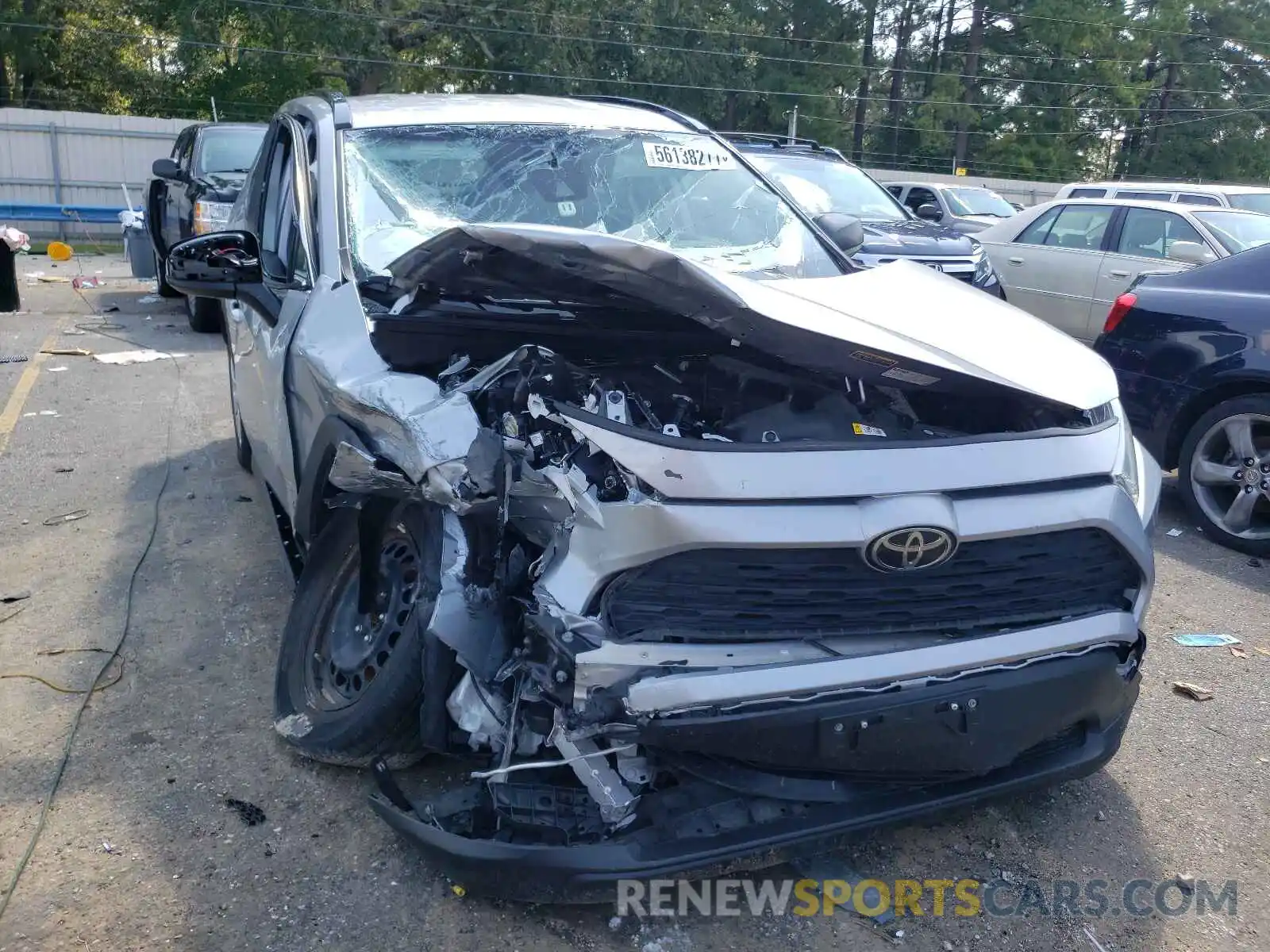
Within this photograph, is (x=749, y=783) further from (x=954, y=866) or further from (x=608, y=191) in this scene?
(x=608, y=191)

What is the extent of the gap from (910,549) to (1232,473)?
12.6 feet

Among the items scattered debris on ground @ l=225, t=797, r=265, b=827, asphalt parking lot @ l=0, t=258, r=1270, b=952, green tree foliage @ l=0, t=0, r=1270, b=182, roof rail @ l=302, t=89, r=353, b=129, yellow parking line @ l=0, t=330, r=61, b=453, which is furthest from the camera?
green tree foliage @ l=0, t=0, r=1270, b=182

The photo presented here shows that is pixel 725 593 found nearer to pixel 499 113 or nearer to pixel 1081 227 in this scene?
pixel 499 113

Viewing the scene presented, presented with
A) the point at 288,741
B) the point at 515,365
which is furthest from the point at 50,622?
the point at 515,365

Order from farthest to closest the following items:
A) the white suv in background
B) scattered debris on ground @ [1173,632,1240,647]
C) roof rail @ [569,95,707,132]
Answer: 1. the white suv in background
2. roof rail @ [569,95,707,132]
3. scattered debris on ground @ [1173,632,1240,647]

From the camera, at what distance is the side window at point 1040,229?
32.7 feet

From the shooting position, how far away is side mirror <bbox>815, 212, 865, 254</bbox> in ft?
14.9

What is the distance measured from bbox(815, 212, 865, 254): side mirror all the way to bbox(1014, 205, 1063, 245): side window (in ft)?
20.0

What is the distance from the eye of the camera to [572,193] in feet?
13.0

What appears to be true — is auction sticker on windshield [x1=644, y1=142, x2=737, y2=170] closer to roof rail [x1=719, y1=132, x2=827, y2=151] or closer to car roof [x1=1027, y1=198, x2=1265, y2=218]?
car roof [x1=1027, y1=198, x2=1265, y2=218]

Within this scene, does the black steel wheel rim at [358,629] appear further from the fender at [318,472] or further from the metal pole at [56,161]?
the metal pole at [56,161]

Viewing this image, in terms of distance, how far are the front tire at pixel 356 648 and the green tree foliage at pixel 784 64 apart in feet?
104

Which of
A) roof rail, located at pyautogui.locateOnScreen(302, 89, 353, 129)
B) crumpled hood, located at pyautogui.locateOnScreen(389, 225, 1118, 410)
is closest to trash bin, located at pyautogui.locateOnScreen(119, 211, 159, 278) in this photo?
roof rail, located at pyautogui.locateOnScreen(302, 89, 353, 129)

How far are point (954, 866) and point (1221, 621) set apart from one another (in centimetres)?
234
